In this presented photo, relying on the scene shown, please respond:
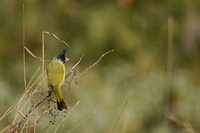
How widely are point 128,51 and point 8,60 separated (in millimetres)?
1575

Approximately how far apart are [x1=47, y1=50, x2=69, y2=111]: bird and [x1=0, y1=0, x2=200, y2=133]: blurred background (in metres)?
5.95

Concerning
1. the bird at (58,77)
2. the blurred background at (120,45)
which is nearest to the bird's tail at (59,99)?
the bird at (58,77)

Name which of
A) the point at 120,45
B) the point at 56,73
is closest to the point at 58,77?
the point at 56,73

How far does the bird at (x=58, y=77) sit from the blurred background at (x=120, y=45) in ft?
19.5

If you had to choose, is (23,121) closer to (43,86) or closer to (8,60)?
(43,86)

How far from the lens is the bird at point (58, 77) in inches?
116

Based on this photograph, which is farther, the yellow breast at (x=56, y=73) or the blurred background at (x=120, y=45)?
the blurred background at (x=120, y=45)

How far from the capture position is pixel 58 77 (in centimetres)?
301

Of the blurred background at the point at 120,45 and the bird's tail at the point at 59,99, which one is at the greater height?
the bird's tail at the point at 59,99

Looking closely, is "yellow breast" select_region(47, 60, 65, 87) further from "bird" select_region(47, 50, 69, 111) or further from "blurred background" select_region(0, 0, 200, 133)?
"blurred background" select_region(0, 0, 200, 133)

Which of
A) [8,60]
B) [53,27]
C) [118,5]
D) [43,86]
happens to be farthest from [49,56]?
[43,86]

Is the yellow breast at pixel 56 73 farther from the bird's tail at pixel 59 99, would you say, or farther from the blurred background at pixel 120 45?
the blurred background at pixel 120 45

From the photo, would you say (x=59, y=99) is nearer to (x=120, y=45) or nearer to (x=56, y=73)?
(x=56, y=73)

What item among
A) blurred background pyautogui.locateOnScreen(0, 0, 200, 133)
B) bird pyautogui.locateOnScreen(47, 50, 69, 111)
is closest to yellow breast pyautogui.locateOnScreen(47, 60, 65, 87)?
bird pyautogui.locateOnScreen(47, 50, 69, 111)
